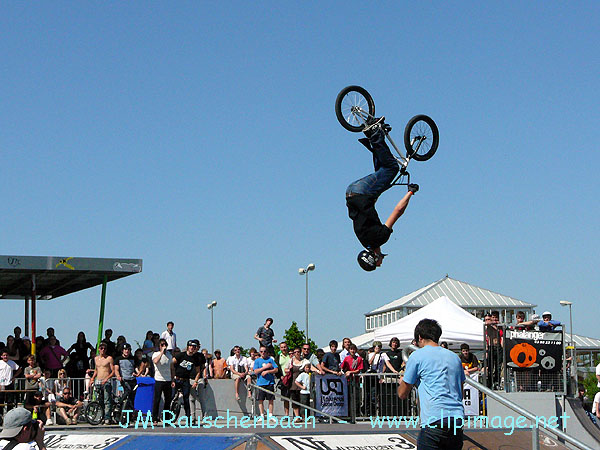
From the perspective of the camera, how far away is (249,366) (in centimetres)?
1767

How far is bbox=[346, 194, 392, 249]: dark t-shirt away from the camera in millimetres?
10062

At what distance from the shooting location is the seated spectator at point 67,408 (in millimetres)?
15508

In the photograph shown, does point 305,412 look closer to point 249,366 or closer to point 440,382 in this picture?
point 249,366

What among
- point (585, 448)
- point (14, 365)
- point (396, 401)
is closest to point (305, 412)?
point (396, 401)

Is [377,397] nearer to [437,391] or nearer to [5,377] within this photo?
[5,377]

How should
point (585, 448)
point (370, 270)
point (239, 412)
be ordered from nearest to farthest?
point (585, 448)
point (370, 270)
point (239, 412)

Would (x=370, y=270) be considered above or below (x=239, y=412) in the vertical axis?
above

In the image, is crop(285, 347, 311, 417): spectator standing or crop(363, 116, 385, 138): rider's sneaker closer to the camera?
crop(363, 116, 385, 138): rider's sneaker

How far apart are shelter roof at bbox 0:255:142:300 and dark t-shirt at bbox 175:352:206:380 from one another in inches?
131

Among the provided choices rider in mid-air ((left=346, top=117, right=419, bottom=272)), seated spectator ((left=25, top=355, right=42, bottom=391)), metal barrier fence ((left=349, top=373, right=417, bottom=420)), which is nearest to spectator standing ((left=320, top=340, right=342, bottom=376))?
metal barrier fence ((left=349, top=373, right=417, bottom=420))

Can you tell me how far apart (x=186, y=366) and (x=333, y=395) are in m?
2.91

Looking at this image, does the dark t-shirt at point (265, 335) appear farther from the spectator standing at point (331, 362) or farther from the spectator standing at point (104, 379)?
the spectator standing at point (104, 379)

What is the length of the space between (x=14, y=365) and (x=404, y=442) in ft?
30.2

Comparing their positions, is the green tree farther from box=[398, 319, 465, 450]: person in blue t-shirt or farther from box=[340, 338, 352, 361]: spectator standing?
box=[398, 319, 465, 450]: person in blue t-shirt
